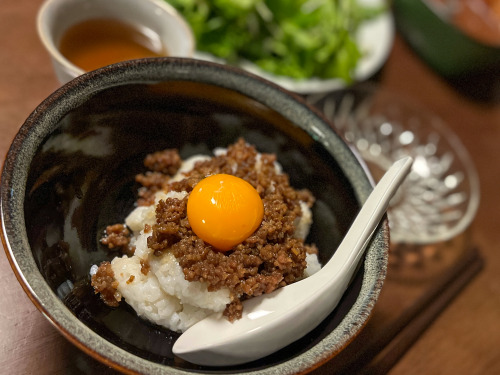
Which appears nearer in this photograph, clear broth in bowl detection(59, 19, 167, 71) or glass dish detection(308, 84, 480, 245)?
clear broth in bowl detection(59, 19, 167, 71)

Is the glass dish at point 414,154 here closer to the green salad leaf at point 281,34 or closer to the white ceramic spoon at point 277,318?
the green salad leaf at point 281,34

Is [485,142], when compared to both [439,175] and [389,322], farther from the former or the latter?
[389,322]

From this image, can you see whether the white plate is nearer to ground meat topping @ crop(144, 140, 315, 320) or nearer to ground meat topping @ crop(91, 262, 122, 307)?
ground meat topping @ crop(144, 140, 315, 320)

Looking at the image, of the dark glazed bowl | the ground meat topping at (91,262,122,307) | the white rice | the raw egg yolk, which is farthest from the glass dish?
the ground meat topping at (91,262,122,307)

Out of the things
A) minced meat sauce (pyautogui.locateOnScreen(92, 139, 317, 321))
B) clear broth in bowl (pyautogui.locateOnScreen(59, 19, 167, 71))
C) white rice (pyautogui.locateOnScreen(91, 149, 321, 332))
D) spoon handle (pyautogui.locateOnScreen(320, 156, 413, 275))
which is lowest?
clear broth in bowl (pyautogui.locateOnScreen(59, 19, 167, 71))

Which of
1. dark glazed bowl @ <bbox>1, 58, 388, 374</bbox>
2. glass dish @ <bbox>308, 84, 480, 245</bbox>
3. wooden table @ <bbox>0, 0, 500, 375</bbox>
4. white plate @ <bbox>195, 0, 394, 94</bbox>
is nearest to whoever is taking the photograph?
dark glazed bowl @ <bbox>1, 58, 388, 374</bbox>

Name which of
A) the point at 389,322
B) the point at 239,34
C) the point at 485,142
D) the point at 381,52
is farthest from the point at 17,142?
the point at 485,142

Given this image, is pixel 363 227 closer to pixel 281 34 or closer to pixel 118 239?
pixel 118 239
